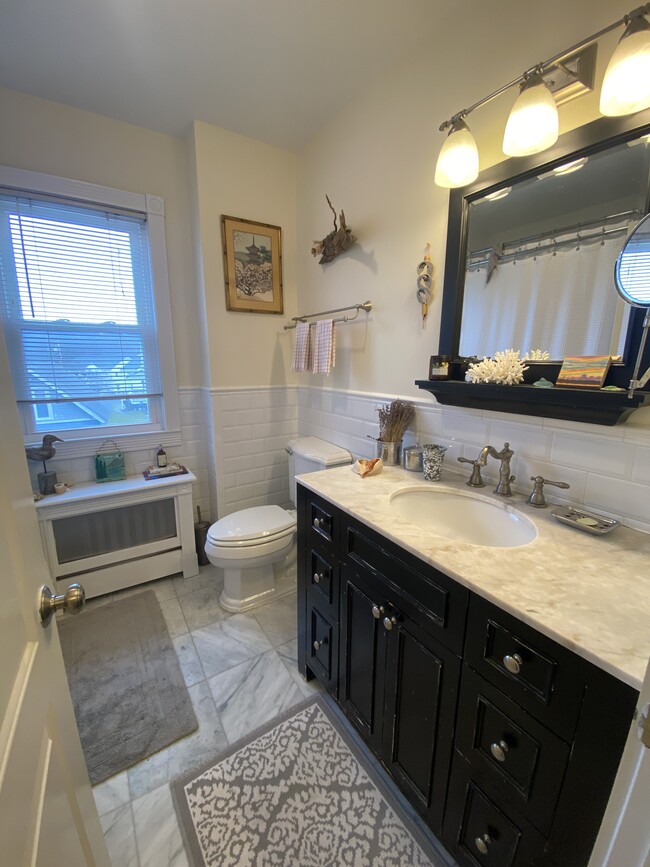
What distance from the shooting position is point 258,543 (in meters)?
1.81

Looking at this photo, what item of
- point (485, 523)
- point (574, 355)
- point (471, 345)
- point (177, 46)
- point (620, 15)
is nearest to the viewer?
point (620, 15)

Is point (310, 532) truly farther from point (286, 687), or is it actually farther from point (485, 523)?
point (286, 687)

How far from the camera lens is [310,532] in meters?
1.34

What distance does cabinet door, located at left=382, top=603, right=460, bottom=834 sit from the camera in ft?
2.86

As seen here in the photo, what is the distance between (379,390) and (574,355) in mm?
872

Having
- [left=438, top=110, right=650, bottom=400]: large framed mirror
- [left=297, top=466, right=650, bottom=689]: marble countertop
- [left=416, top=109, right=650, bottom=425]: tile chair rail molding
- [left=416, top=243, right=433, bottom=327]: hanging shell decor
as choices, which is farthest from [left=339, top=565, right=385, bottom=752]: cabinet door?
[left=416, top=243, right=433, bottom=327]: hanging shell decor

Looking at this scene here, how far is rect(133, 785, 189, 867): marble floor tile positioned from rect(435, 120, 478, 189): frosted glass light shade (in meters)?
2.21

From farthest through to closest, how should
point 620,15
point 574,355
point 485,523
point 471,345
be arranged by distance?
point 471,345 < point 485,523 < point 574,355 < point 620,15

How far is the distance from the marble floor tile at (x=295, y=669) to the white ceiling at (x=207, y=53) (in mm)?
2624

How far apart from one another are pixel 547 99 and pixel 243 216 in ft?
5.61

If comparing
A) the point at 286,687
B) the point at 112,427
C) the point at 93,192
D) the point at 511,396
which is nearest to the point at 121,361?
the point at 112,427

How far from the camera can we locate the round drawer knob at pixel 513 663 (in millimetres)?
698

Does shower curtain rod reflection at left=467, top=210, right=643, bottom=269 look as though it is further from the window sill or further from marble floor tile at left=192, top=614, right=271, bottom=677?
the window sill

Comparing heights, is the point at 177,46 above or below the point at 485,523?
above
